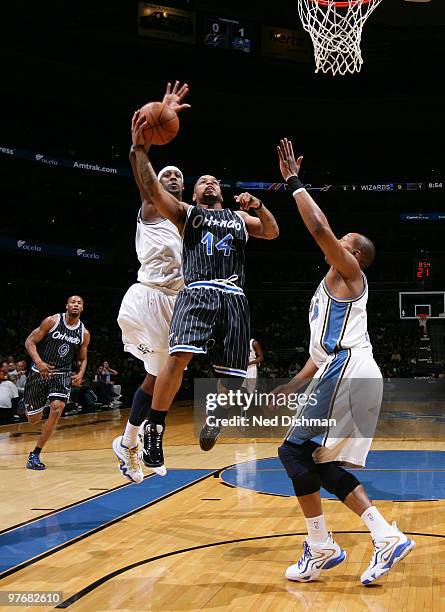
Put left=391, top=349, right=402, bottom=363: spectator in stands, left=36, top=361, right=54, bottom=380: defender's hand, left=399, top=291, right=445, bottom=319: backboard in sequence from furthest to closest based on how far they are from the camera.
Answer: left=391, top=349, right=402, bottom=363: spectator in stands, left=399, top=291, right=445, bottom=319: backboard, left=36, top=361, right=54, bottom=380: defender's hand

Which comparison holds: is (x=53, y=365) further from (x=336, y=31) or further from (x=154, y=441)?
(x=336, y=31)

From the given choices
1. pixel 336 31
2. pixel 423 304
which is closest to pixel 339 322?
pixel 336 31

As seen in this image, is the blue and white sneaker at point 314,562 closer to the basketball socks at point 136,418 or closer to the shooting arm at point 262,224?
the basketball socks at point 136,418

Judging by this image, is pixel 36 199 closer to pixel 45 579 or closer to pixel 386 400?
pixel 386 400

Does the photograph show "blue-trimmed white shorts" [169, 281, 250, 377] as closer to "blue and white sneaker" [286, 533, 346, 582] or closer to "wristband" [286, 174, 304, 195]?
"wristband" [286, 174, 304, 195]

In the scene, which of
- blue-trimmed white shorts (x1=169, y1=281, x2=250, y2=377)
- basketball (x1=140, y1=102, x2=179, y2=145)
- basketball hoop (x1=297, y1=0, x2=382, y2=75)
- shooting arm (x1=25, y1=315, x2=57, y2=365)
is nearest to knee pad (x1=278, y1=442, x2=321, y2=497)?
blue-trimmed white shorts (x1=169, y1=281, x2=250, y2=377)

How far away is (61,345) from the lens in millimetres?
8539

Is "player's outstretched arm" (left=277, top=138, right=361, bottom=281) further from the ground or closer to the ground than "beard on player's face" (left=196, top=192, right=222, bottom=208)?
closer to the ground

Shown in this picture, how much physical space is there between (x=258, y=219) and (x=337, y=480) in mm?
1978

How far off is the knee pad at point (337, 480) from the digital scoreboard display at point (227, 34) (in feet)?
71.0

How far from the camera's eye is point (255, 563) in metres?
4.34

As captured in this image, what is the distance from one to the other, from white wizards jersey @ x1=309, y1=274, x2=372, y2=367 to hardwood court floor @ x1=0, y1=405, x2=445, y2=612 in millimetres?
1293

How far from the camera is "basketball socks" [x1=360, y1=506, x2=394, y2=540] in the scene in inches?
155

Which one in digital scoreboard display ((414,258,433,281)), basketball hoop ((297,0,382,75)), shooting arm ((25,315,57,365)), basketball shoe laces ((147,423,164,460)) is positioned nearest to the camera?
basketball shoe laces ((147,423,164,460))
